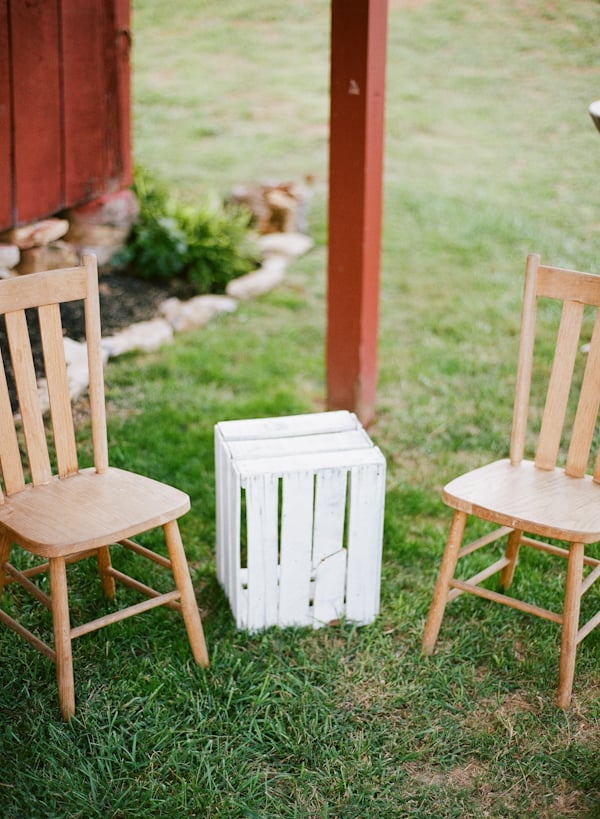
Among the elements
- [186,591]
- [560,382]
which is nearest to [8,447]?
[186,591]

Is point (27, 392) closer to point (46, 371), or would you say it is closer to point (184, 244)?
point (46, 371)

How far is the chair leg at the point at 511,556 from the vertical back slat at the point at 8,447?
1564 millimetres

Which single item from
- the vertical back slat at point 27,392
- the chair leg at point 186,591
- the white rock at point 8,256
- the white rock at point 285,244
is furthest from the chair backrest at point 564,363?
the white rock at point 285,244

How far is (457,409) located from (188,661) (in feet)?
7.14

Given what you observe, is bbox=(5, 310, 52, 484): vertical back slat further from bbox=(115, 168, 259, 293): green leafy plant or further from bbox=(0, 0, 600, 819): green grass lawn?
bbox=(115, 168, 259, 293): green leafy plant

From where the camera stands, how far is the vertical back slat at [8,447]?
2459mm

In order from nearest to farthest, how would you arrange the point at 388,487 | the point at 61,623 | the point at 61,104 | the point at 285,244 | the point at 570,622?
the point at 61,623 < the point at 570,622 < the point at 388,487 < the point at 61,104 < the point at 285,244

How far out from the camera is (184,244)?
225 inches

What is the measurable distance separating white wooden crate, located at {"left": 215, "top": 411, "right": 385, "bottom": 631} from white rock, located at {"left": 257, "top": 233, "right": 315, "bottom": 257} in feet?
12.0

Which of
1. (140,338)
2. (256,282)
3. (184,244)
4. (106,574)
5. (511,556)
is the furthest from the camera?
(256,282)

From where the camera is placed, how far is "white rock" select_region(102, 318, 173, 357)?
4.75 m

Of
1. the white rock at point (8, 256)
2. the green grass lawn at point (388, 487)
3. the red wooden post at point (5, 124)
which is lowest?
the green grass lawn at point (388, 487)

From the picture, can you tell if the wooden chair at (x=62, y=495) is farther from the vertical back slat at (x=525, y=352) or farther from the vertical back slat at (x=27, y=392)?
the vertical back slat at (x=525, y=352)

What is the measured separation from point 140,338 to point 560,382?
2728 mm
